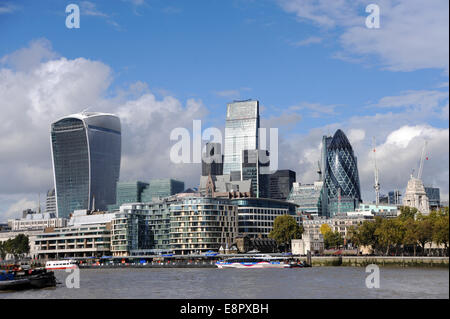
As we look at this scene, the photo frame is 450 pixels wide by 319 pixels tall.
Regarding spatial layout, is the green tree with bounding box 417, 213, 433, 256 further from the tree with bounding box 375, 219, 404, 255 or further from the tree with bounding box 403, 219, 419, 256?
the tree with bounding box 375, 219, 404, 255

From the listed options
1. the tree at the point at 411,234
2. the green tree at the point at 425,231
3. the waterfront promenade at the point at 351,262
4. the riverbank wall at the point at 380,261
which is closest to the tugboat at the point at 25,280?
the waterfront promenade at the point at 351,262

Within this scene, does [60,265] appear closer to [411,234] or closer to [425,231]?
[411,234]

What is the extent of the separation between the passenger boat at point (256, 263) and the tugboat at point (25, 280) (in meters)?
64.3

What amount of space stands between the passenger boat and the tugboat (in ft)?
211

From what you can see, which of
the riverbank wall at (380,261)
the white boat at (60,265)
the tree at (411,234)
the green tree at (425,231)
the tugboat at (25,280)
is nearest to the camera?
the tugboat at (25,280)

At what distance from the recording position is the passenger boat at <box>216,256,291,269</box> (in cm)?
15312

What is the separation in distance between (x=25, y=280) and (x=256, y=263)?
234 feet

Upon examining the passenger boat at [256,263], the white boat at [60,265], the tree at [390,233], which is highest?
the tree at [390,233]

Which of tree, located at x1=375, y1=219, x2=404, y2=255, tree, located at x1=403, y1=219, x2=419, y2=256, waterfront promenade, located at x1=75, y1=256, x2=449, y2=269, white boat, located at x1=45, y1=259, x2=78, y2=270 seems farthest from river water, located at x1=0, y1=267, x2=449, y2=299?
white boat, located at x1=45, y1=259, x2=78, y2=270

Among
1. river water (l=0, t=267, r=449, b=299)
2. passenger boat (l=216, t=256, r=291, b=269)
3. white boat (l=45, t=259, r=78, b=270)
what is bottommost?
white boat (l=45, t=259, r=78, b=270)

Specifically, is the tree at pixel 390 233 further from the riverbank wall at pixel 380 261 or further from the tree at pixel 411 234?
the riverbank wall at pixel 380 261

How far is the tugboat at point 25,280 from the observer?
93.6 meters

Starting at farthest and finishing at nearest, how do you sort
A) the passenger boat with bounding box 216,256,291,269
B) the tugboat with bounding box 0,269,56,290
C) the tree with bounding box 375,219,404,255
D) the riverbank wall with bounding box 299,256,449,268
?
the passenger boat with bounding box 216,256,291,269 < the tree with bounding box 375,219,404,255 < the riverbank wall with bounding box 299,256,449,268 < the tugboat with bounding box 0,269,56,290
